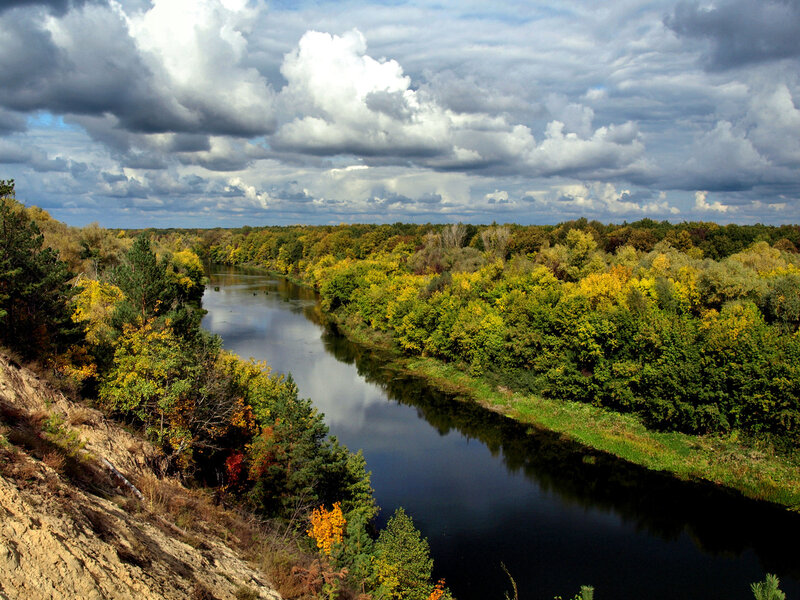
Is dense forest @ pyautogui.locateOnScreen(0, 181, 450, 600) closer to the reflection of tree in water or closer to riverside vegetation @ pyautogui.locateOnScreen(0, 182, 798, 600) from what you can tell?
riverside vegetation @ pyautogui.locateOnScreen(0, 182, 798, 600)

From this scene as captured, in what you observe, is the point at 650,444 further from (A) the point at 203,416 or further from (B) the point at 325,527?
(A) the point at 203,416

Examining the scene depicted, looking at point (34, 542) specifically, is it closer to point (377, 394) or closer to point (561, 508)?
point (561, 508)

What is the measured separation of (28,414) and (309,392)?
26645mm

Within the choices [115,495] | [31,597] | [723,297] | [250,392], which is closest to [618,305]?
[723,297]

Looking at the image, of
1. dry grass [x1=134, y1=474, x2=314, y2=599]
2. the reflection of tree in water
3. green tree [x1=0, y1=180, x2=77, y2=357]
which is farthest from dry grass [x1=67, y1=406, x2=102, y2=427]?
Result: the reflection of tree in water

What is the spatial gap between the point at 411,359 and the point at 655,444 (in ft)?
78.6

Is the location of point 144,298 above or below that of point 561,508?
above

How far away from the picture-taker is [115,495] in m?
11.0

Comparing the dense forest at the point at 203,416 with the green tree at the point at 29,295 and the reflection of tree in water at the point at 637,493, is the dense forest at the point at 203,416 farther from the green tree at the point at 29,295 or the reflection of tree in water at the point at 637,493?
the reflection of tree in water at the point at 637,493

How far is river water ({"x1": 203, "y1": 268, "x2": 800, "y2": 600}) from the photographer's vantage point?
19.5 m

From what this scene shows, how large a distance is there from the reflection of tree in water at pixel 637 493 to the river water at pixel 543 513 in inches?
2.5

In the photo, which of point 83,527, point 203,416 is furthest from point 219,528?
point 203,416

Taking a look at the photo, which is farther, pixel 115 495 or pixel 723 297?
pixel 723 297

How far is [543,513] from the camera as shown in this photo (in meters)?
23.9
